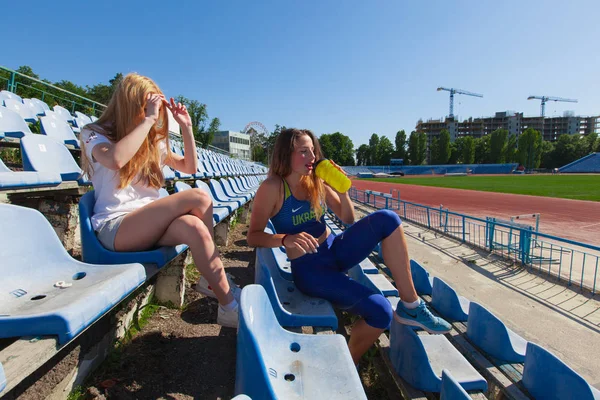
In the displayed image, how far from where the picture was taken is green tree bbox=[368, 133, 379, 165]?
3782 inches

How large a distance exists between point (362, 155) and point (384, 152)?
6576 millimetres

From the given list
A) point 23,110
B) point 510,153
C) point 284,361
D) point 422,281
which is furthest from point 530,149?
point 284,361

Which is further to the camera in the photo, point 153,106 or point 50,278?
point 153,106

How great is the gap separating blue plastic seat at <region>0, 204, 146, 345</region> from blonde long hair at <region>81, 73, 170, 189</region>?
51 cm

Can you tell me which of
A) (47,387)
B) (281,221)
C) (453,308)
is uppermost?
(281,221)

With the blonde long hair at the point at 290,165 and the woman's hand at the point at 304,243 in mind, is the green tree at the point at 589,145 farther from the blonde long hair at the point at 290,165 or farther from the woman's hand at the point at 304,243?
the woman's hand at the point at 304,243

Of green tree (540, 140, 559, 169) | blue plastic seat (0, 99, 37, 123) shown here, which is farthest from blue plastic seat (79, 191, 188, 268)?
green tree (540, 140, 559, 169)

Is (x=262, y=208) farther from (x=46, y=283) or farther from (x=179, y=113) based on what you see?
(x=46, y=283)

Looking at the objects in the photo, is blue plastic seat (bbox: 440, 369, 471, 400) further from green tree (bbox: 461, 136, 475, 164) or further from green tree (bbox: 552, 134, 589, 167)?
green tree (bbox: 552, 134, 589, 167)

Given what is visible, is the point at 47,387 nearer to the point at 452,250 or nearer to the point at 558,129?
the point at 452,250

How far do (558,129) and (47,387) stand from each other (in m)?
149

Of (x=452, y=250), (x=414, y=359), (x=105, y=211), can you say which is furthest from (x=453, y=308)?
(x=452, y=250)

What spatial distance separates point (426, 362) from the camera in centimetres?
192

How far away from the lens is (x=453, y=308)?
278cm
